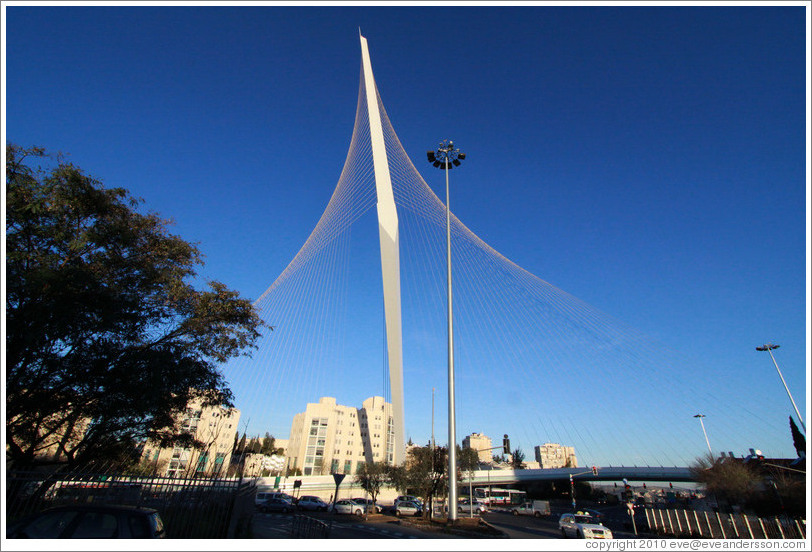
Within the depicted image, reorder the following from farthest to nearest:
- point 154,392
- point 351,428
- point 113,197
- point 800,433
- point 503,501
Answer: point 351,428, point 503,501, point 800,433, point 113,197, point 154,392

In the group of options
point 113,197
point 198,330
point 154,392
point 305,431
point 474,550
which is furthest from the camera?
point 305,431

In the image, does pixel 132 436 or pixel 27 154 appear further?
pixel 132 436

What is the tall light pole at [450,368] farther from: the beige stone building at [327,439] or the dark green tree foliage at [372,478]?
the beige stone building at [327,439]

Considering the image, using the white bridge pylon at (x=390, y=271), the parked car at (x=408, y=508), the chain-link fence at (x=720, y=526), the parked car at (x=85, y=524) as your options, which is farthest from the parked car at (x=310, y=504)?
the parked car at (x=85, y=524)

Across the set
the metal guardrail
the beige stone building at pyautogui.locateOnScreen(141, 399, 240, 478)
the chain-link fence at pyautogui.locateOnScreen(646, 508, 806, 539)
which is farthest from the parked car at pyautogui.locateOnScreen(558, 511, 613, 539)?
the beige stone building at pyautogui.locateOnScreen(141, 399, 240, 478)

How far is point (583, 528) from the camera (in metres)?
16.7

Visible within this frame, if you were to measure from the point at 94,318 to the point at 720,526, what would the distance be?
2650cm

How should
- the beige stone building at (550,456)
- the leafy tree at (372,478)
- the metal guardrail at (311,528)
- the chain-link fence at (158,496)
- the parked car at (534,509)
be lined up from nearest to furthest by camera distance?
the chain-link fence at (158,496)
the metal guardrail at (311,528)
the leafy tree at (372,478)
the parked car at (534,509)
the beige stone building at (550,456)

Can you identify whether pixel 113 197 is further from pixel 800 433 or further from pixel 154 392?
pixel 800 433

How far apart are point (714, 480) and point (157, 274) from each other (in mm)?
39599

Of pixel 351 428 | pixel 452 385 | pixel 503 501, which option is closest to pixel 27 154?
pixel 452 385

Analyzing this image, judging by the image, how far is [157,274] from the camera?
13.1m

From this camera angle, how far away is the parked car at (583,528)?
1598 cm

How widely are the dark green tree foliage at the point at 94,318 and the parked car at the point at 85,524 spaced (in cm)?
566
